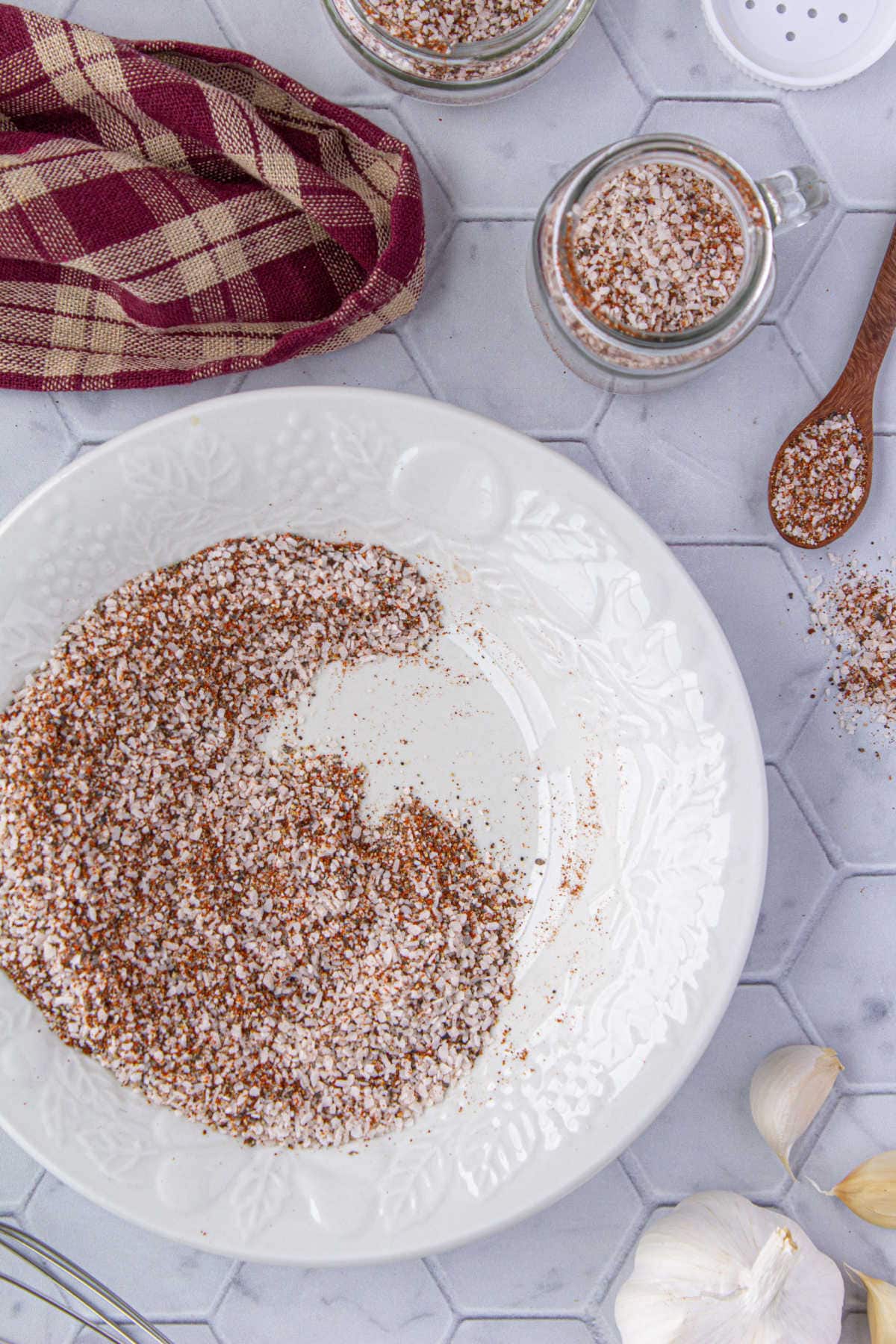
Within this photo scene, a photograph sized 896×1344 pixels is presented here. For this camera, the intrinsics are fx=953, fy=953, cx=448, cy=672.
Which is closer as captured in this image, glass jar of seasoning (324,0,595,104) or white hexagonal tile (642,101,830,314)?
glass jar of seasoning (324,0,595,104)

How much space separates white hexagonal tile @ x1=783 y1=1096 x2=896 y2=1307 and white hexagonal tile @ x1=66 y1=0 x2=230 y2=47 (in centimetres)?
109

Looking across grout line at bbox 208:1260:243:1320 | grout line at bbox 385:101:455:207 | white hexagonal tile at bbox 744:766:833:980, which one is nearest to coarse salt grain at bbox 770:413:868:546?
white hexagonal tile at bbox 744:766:833:980

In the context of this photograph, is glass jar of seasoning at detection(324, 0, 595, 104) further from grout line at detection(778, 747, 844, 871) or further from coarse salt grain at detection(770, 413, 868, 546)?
grout line at detection(778, 747, 844, 871)

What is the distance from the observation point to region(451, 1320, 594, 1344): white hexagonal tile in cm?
87

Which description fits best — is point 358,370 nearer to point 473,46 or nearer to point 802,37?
point 473,46

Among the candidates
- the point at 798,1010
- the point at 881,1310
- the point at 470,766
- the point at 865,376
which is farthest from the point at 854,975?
the point at 865,376

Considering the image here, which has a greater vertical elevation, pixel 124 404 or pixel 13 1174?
pixel 124 404

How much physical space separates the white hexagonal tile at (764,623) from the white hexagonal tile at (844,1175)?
14.4 inches

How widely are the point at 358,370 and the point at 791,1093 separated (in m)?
0.72

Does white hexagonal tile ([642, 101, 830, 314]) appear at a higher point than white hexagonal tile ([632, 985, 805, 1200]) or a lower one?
higher

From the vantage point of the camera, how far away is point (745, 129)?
2.66 ft

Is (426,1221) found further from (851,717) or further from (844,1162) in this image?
(851,717)

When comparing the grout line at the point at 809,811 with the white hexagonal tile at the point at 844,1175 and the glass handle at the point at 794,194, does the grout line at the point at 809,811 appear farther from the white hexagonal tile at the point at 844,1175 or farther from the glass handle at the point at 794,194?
the glass handle at the point at 794,194

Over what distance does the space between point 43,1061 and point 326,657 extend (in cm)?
40
